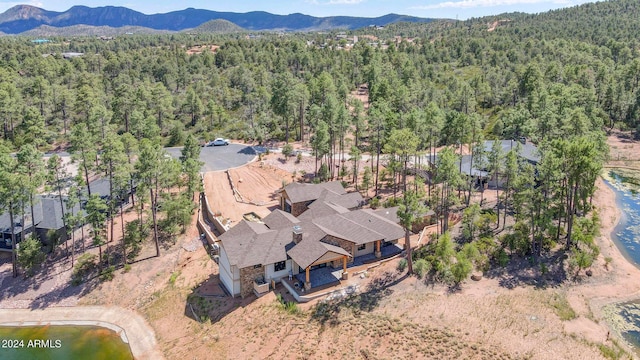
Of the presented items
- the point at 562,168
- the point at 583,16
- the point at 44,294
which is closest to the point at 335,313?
the point at 562,168

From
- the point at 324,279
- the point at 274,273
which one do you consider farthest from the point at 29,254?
the point at 324,279

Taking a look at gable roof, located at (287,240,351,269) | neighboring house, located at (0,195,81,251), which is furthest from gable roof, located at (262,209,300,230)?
neighboring house, located at (0,195,81,251)

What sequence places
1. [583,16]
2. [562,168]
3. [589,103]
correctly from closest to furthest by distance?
1. [562,168]
2. [589,103]
3. [583,16]

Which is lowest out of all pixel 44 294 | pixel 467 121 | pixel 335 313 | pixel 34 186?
pixel 44 294

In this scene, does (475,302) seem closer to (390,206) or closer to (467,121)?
(390,206)

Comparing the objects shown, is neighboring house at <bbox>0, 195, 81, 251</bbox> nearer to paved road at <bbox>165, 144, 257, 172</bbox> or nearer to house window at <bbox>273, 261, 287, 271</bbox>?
paved road at <bbox>165, 144, 257, 172</bbox>
